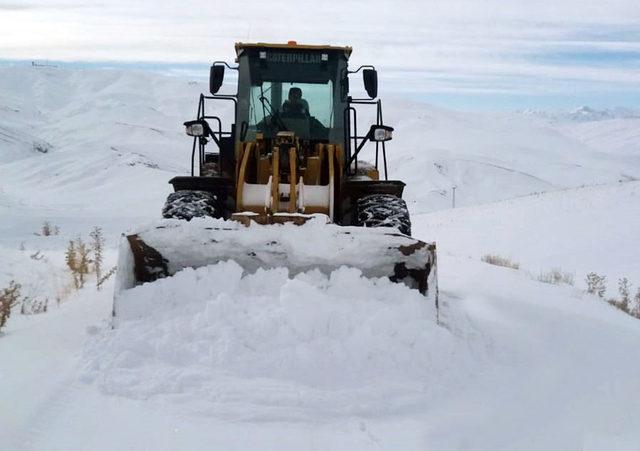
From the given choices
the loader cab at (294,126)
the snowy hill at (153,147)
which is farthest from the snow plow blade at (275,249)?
the snowy hill at (153,147)

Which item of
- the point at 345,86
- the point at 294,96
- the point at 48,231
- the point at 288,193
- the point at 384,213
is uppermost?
the point at 345,86

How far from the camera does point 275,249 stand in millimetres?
4730

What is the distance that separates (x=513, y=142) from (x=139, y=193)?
239ft

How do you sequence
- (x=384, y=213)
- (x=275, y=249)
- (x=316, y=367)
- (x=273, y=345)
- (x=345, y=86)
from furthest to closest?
(x=345, y=86)
(x=384, y=213)
(x=275, y=249)
(x=273, y=345)
(x=316, y=367)

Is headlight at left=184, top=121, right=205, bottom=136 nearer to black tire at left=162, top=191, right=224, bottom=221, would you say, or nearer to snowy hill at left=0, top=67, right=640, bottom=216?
black tire at left=162, top=191, right=224, bottom=221

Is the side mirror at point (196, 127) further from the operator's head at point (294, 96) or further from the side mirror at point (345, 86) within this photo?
the side mirror at point (345, 86)

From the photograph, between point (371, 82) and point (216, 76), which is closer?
point (216, 76)

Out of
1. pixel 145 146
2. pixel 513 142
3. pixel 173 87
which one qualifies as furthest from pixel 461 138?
pixel 145 146

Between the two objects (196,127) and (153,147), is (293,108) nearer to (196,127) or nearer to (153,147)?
(196,127)

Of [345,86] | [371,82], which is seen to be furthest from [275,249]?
[345,86]

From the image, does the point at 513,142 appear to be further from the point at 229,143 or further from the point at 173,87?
the point at 229,143

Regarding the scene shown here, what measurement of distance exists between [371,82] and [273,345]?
344 centimetres

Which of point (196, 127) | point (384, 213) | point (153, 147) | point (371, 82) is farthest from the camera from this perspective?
point (153, 147)

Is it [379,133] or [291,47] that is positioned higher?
[291,47]
